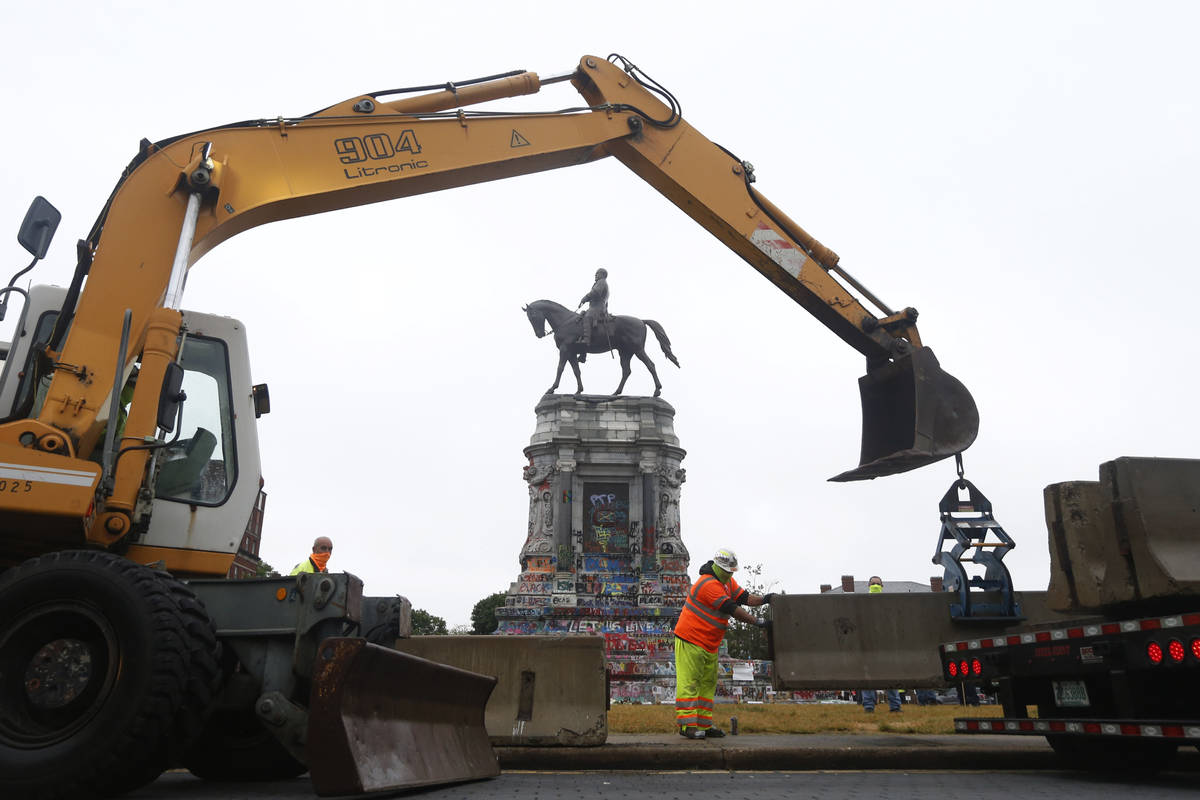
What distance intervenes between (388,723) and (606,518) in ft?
67.1

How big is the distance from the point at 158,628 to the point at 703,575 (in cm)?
539

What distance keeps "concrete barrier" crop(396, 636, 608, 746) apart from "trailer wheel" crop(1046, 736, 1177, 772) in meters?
3.36

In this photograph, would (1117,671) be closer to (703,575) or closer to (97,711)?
(703,575)

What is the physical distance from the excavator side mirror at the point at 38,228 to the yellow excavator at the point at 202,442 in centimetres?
1

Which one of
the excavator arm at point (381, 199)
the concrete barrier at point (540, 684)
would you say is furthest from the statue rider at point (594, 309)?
the concrete barrier at point (540, 684)

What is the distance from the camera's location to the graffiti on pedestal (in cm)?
2467

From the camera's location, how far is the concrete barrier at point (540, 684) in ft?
23.6

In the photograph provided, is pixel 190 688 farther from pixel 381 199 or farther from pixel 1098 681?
pixel 1098 681

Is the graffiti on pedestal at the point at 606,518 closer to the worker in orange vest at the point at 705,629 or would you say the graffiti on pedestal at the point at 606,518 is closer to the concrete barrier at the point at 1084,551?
the worker in orange vest at the point at 705,629

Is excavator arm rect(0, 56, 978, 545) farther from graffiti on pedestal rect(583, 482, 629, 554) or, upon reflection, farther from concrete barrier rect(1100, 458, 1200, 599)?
graffiti on pedestal rect(583, 482, 629, 554)

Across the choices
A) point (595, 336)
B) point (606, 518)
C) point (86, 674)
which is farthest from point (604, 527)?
point (86, 674)

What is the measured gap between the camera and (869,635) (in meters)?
8.37

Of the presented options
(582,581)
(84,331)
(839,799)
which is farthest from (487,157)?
(582,581)

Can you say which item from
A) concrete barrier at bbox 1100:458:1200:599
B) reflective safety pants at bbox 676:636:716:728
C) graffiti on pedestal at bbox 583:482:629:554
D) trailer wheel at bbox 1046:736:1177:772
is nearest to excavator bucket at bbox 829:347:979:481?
reflective safety pants at bbox 676:636:716:728
